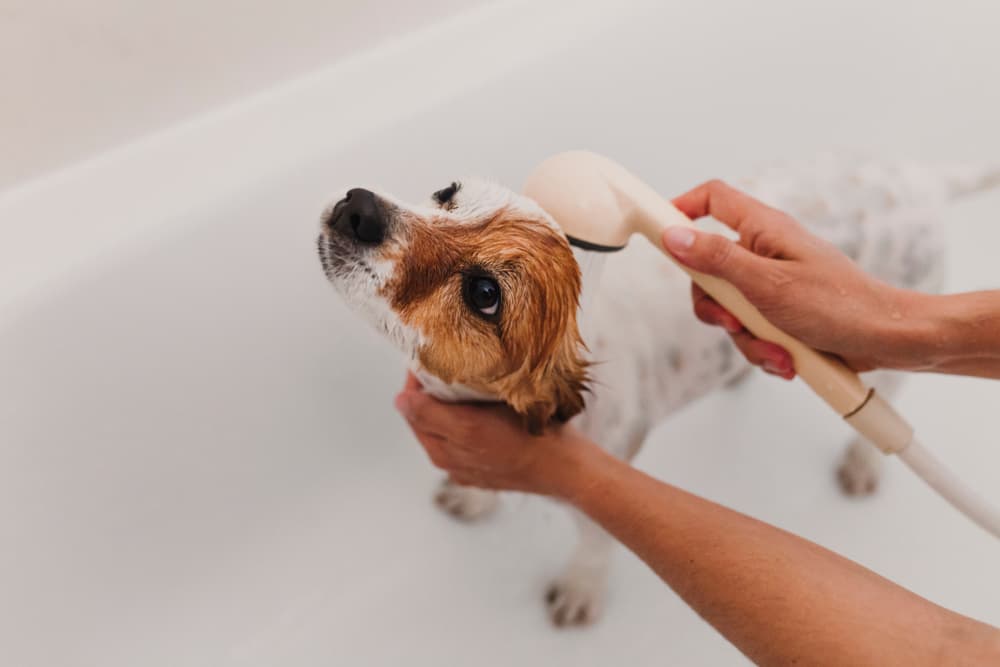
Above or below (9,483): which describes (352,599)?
below

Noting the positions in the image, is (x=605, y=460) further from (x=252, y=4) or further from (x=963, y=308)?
(x=252, y=4)

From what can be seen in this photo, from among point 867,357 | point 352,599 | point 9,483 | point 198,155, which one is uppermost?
point 198,155

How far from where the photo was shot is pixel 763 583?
0.77m

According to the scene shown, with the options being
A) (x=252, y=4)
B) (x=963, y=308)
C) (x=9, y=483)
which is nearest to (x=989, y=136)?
Answer: (x=963, y=308)

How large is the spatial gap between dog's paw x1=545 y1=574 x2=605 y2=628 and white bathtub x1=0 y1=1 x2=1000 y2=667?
36mm

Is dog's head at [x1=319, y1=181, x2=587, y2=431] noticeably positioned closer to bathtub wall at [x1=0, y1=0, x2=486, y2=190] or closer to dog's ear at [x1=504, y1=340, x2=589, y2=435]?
dog's ear at [x1=504, y1=340, x2=589, y2=435]

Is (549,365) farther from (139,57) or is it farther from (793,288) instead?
(139,57)

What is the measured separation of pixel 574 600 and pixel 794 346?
0.70m

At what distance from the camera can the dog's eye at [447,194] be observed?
0.82 metres

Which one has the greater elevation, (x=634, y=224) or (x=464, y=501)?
(x=634, y=224)

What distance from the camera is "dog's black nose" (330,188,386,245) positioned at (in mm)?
738

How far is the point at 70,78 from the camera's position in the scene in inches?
43.3

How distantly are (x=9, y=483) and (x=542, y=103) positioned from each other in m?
0.98

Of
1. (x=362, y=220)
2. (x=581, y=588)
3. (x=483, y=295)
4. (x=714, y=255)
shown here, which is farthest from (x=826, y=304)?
(x=581, y=588)
